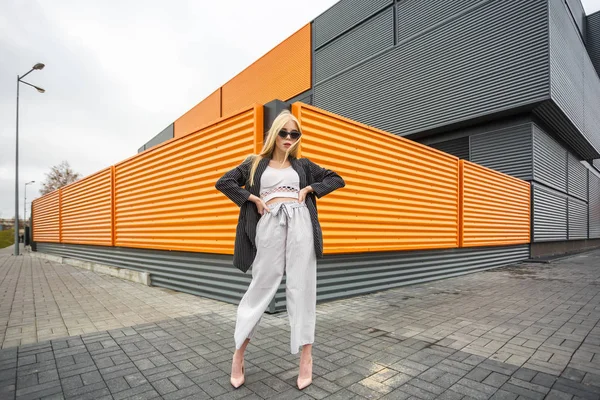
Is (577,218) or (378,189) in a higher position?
(378,189)

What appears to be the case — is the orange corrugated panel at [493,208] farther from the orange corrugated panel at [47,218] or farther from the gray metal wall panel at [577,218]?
the orange corrugated panel at [47,218]

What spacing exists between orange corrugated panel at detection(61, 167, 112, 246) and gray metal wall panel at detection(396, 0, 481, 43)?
11551 mm

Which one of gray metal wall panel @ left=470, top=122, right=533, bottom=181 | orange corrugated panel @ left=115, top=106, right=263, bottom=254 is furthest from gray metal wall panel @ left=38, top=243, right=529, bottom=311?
gray metal wall panel @ left=470, top=122, right=533, bottom=181

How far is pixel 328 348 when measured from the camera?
3279 mm

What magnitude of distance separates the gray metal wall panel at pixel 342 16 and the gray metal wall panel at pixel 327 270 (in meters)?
11.1

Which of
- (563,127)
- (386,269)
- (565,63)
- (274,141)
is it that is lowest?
(386,269)

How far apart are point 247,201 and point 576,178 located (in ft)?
62.0

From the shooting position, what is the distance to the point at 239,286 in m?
4.96

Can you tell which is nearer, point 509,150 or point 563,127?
point 509,150

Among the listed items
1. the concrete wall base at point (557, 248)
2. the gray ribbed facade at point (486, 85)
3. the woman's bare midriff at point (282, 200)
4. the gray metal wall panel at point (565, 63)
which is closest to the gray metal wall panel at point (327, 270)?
the woman's bare midriff at point (282, 200)

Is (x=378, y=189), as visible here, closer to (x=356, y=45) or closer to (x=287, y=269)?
(x=287, y=269)

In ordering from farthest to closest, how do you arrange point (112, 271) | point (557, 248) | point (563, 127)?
point (557, 248)
point (563, 127)
point (112, 271)

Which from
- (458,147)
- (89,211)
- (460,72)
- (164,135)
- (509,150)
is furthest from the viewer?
(164,135)

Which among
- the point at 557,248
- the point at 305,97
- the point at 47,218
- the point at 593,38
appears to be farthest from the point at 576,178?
the point at 47,218
